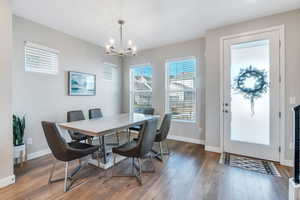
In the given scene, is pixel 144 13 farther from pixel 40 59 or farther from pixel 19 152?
pixel 19 152

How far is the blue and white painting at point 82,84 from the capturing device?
3.42 m

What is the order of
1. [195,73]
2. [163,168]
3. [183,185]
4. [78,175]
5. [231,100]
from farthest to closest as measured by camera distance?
[195,73] < [231,100] < [163,168] < [78,175] < [183,185]

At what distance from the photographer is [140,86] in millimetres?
4801

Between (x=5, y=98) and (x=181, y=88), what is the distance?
354cm

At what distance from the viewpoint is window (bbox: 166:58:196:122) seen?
→ 3879 millimetres

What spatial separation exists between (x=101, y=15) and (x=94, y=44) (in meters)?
1.53

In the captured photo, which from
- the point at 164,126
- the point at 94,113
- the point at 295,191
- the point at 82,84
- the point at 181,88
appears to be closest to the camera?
the point at 295,191

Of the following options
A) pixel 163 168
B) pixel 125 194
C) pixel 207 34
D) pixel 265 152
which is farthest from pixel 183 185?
pixel 207 34

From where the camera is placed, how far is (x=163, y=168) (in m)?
2.42

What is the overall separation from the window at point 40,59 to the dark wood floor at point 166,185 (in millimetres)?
1804

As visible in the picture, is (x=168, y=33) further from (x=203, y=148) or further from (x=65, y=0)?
(x=203, y=148)

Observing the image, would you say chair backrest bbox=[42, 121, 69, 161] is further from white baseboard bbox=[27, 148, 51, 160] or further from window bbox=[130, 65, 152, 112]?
window bbox=[130, 65, 152, 112]

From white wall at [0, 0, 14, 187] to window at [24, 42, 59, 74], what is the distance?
2.79 feet

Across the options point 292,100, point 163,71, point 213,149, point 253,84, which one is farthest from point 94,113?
point 292,100
